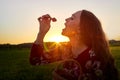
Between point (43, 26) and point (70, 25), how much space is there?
476 millimetres

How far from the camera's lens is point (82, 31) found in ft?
19.6

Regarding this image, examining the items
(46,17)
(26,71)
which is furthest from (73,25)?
(26,71)

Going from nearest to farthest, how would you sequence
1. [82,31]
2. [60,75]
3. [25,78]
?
[60,75] < [82,31] < [25,78]

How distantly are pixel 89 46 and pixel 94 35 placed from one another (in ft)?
0.55

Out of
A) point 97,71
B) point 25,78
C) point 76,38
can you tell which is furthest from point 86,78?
point 25,78

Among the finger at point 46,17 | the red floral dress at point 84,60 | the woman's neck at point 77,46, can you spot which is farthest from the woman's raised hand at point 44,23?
the woman's neck at point 77,46

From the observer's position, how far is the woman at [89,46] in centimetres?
573

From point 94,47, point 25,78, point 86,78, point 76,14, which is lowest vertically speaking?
point 25,78

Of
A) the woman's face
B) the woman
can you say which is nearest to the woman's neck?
the woman

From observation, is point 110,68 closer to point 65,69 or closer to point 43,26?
point 65,69

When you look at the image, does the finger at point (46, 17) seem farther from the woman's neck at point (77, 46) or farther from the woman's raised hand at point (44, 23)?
the woman's neck at point (77, 46)

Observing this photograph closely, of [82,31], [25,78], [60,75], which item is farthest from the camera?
[25,78]

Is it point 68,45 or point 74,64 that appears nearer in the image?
point 74,64

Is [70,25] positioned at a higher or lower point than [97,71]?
higher
